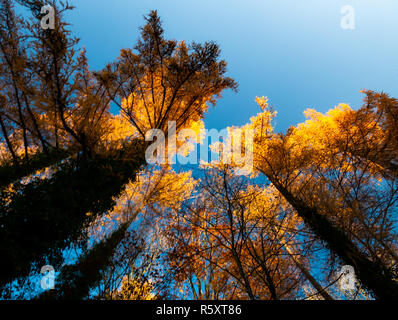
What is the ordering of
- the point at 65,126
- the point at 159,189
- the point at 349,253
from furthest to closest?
the point at 159,189 → the point at 349,253 → the point at 65,126

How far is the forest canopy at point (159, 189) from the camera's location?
3.34 meters

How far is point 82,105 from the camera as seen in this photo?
388 cm

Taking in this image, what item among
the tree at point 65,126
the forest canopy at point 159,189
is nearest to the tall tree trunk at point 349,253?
the forest canopy at point 159,189

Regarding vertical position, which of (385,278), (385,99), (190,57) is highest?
(190,57)

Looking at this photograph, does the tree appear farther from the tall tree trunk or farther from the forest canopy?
the tall tree trunk

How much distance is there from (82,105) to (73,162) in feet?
4.47

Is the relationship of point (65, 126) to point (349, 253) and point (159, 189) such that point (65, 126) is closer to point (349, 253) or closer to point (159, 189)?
point (159, 189)

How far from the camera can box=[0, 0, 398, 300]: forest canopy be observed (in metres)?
3.34

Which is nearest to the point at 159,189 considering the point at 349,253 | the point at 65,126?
the point at 65,126

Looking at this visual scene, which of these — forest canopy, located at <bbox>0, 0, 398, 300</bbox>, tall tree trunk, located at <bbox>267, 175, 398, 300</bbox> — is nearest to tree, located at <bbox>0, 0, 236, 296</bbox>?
forest canopy, located at <bbox>0, 0, 398, 300</bbox>

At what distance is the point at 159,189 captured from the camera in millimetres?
8977

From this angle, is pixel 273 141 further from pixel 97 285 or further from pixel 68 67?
pixel 97 285

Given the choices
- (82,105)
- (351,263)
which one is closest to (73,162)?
(82,105)

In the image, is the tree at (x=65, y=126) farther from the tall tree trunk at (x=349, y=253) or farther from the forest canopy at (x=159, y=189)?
the tall tree trunk at (x=349, y=253)
